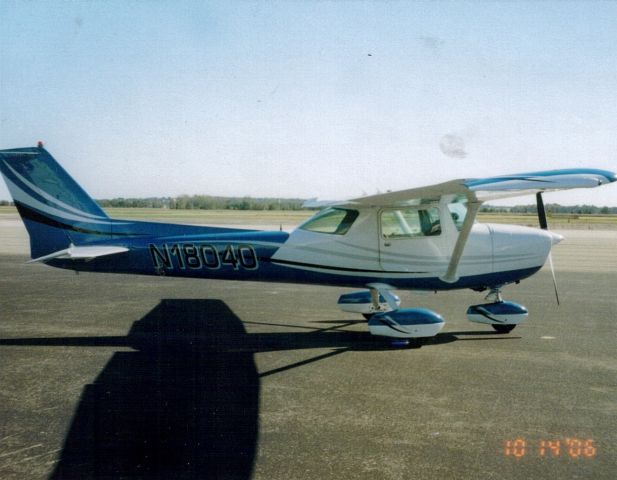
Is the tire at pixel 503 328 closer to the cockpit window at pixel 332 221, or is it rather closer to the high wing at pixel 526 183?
the high wing at pixel 526 183

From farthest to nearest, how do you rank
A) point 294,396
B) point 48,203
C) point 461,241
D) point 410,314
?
point 48,203, point 461,241, point 410,314, point 294,396

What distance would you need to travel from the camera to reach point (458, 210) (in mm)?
8797

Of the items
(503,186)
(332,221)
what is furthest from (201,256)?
(503,186)

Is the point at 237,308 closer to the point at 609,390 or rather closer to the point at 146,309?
the point at 146,309

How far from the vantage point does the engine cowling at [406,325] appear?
7898mm

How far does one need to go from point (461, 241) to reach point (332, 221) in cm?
217

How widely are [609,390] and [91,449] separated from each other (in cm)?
553

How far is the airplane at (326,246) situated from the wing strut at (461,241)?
1.5 inches

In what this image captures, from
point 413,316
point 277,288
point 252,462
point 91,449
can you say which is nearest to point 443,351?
point 413,316

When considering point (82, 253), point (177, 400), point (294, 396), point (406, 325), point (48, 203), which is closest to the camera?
point (177, 400)

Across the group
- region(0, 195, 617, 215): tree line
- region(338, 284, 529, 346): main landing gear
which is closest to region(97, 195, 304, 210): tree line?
region(0, 195, 617, 215): tree line

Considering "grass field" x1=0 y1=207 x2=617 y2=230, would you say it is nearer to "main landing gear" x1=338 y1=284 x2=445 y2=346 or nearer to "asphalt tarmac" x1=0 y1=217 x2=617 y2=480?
"asphalt tarmac" x1=0 y1=217 x2=617 y2=480

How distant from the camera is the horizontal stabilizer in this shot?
8.18m

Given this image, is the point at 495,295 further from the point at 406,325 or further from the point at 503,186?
the point at 503,186
